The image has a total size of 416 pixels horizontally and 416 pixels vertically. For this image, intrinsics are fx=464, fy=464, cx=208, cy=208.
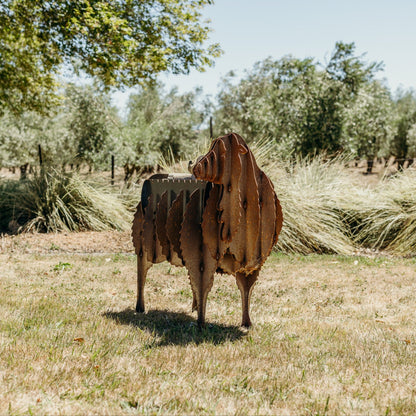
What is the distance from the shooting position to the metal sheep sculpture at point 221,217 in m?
3.46

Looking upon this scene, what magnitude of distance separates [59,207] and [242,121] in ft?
72.6

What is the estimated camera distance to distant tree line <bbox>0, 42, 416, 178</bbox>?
1706 cm

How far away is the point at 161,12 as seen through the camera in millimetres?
11758

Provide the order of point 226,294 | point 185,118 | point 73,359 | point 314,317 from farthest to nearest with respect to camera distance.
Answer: point 185,118 < point 226,294 < point 314,317 < point 73,359

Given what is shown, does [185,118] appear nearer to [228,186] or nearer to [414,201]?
[414,201]

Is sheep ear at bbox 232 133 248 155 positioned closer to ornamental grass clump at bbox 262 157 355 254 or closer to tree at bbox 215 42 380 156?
ornamental grass clump at bbox 262 157 355 254

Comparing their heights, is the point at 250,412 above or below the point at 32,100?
below

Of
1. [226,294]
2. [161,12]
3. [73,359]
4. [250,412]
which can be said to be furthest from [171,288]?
[161,12]

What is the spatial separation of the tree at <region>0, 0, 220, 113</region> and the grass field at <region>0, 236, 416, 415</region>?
6031 mm

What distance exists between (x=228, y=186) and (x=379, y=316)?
2291 mm

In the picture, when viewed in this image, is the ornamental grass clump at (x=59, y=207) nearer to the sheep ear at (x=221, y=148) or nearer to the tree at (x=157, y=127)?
the sheep ear at (x=221, y=148)

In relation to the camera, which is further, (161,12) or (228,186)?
(161,12)

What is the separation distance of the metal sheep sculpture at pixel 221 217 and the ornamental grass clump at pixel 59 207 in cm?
637

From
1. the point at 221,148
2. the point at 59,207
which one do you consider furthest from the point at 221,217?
the point at 59,207
